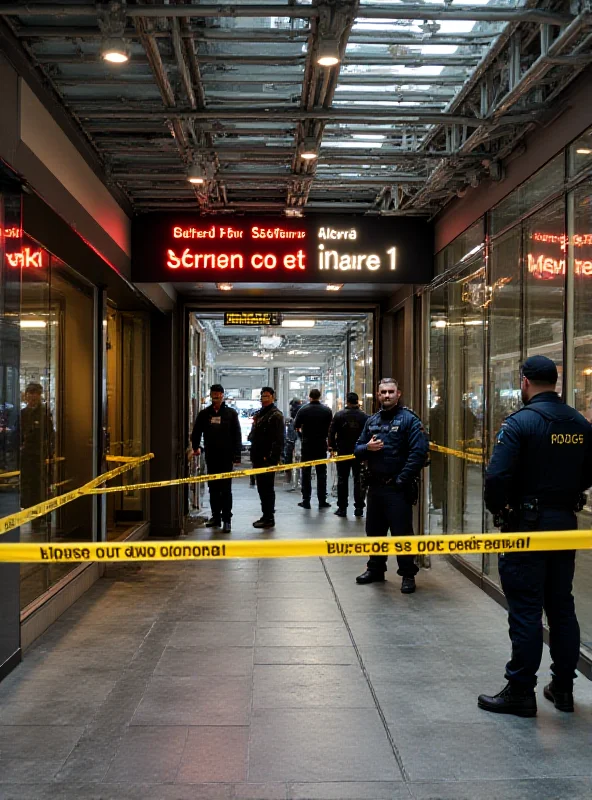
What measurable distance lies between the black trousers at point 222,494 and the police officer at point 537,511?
6.78 meters

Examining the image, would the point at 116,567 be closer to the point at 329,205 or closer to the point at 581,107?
the point at 329,205

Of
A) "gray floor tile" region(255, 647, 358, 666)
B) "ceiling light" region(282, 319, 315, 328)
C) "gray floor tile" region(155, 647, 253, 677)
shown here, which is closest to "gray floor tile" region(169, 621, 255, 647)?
"gray floor tile" region(155, 647, 253, 677)

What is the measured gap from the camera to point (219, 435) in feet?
36.8

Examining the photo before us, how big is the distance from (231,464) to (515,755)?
763 centimetres

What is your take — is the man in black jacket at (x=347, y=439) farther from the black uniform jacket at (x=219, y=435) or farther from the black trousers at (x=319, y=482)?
the black uniform jacket at (x=219, y=435)

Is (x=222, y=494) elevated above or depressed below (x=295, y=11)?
below

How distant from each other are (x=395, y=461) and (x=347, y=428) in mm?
4882

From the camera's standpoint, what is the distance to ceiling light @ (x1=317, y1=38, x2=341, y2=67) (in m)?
4.72

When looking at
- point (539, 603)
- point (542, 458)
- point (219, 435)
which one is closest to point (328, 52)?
point (542, 458)

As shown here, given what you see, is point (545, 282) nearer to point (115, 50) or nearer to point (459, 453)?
point (459, 453)

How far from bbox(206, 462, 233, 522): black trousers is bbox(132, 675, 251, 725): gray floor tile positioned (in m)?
5.91

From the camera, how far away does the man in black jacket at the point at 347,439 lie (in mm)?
12477

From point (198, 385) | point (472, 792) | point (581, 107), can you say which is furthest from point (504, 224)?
point (198, 385)

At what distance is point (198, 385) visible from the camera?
557 inches
